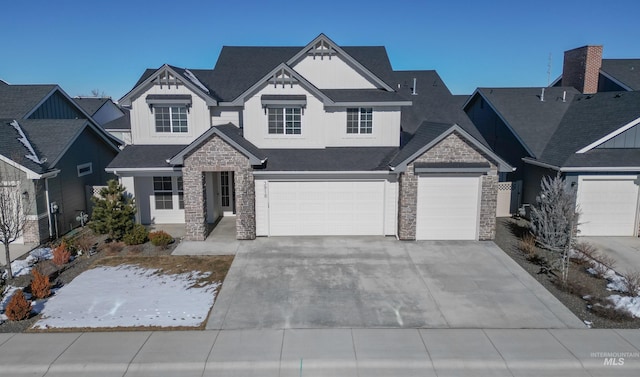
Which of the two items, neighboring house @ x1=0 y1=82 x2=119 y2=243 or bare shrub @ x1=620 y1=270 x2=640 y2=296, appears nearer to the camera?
bare shrub @ x1=620 y1=270 x2=640 y2=296

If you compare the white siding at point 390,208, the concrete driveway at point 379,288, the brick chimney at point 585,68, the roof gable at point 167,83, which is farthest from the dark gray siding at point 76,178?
the brick chimney at point 585,68

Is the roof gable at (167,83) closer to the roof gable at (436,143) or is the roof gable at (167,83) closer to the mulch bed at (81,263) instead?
the mulch bed at (81,263)

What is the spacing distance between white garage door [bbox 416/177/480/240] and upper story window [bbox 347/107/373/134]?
152 inches

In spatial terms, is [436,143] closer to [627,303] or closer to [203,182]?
[627,303]

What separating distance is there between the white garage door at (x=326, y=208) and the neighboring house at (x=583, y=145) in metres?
7.49

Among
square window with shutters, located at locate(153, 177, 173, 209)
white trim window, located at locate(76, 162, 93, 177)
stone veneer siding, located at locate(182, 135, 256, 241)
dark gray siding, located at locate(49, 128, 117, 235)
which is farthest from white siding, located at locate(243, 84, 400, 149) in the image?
white trim window, located at locate(76, 162, 93, 177)

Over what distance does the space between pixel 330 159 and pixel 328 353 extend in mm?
9556

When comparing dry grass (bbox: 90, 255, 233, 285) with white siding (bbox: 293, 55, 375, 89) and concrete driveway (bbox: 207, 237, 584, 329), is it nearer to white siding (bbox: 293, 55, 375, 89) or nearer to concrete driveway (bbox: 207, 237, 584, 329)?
concrete driveway (bbox: 207, 237, 584, 329)

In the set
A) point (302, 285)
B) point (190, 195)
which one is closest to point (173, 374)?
point (302, 285)

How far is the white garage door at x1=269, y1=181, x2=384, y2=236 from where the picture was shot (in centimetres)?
1669

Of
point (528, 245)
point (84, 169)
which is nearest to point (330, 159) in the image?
point (528, 245)

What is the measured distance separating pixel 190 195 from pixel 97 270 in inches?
160

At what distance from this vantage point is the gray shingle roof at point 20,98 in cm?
2062

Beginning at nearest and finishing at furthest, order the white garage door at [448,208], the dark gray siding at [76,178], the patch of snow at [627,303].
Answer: the patch of snow at [627,303], the white garage door at [448,208], the dark gray siding at [76,178]
